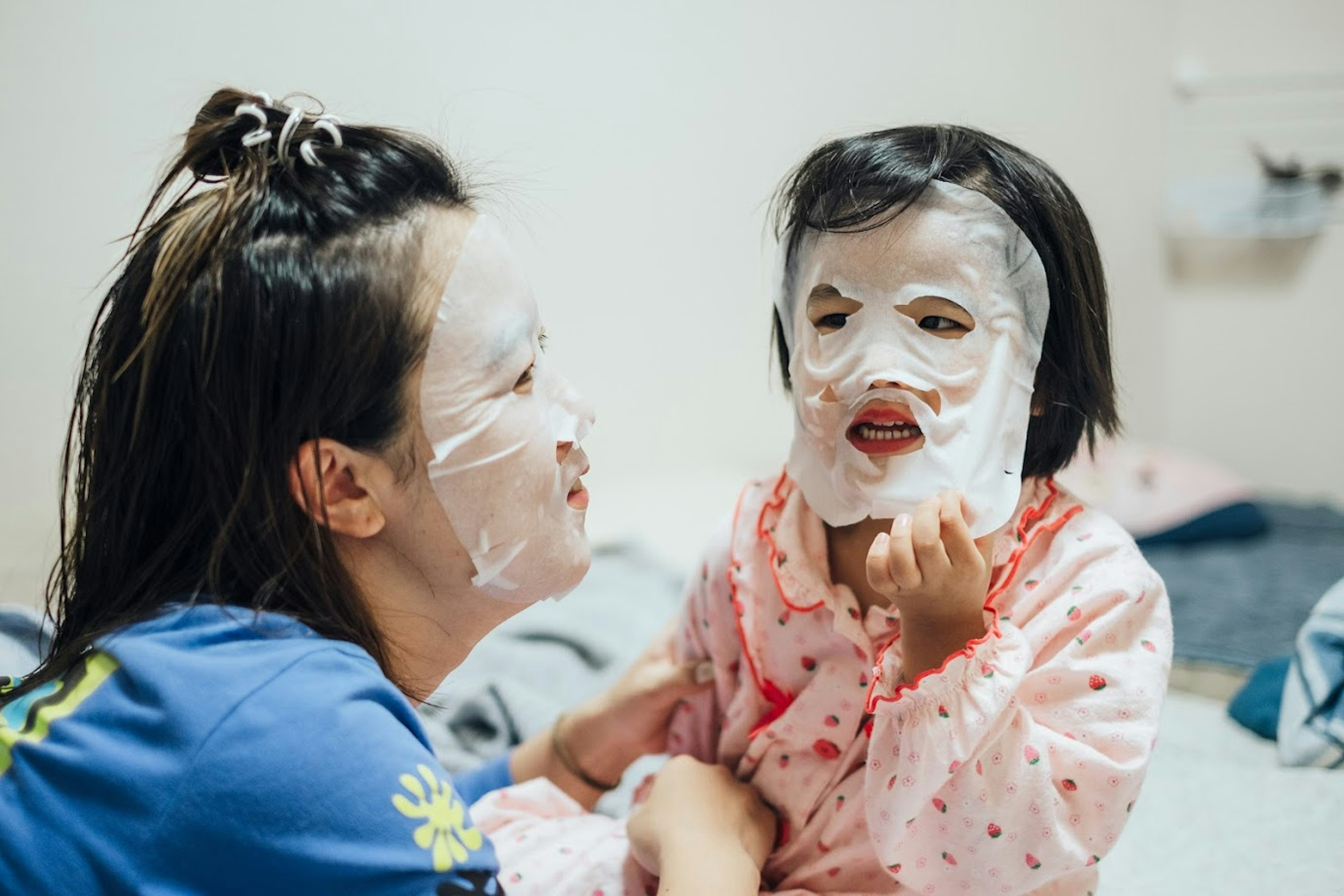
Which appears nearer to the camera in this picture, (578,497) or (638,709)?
(578,497)

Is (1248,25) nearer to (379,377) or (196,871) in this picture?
(379,377)

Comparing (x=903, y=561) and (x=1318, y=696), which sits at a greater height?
(x=903, y=561)

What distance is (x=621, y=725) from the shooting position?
44.1 inches

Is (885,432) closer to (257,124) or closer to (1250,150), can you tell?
(257,124)

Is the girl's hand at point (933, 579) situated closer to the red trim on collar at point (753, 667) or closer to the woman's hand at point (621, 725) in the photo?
the red trim on collar at point (753, 667)

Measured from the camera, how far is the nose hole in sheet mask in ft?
2.86

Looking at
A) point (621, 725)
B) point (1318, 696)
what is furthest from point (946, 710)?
point (1318, 696)

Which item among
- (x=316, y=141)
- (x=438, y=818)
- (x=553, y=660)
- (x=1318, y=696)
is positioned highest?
(x=316, y=141)

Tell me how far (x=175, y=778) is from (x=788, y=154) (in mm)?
1379

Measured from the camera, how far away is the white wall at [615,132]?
1.13 metres

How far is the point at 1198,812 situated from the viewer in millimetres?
1231

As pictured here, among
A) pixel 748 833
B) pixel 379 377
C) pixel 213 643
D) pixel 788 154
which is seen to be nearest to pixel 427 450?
pixel 379 377

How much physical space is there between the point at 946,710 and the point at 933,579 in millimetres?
90

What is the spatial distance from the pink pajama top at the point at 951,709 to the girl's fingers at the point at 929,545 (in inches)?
2.6
